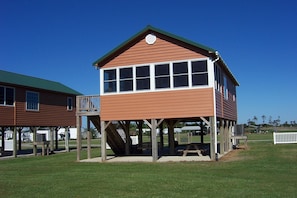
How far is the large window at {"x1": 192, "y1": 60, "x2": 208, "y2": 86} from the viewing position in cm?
1847

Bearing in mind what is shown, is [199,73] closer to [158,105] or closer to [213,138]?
[158,105]

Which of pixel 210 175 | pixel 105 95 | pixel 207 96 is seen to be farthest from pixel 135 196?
pixel 105 95

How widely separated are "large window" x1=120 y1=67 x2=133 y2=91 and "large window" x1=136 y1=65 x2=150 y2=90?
1.33ft

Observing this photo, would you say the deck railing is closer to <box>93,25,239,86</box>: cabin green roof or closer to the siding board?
<box>93,25,239,86</box>: cabin green roof

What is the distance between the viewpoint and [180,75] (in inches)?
743

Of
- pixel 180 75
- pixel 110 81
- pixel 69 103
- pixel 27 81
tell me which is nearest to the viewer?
pixel 180 75

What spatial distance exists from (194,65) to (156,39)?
2.46m

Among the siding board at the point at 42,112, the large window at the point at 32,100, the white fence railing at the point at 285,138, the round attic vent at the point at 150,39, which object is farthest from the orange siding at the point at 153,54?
the white fence railing at the point at 285,138

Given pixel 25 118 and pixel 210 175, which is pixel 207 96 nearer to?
pixel 210 175

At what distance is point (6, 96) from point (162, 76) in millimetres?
13021

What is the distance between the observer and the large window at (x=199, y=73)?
1847 centimetres

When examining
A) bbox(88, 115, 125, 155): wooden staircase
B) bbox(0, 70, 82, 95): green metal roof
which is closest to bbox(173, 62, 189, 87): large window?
bbox(88, 115, 125, 155): wooden staircase

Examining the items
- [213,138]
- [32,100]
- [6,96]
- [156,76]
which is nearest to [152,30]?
[156,76]

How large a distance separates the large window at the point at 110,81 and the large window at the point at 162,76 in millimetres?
2437
